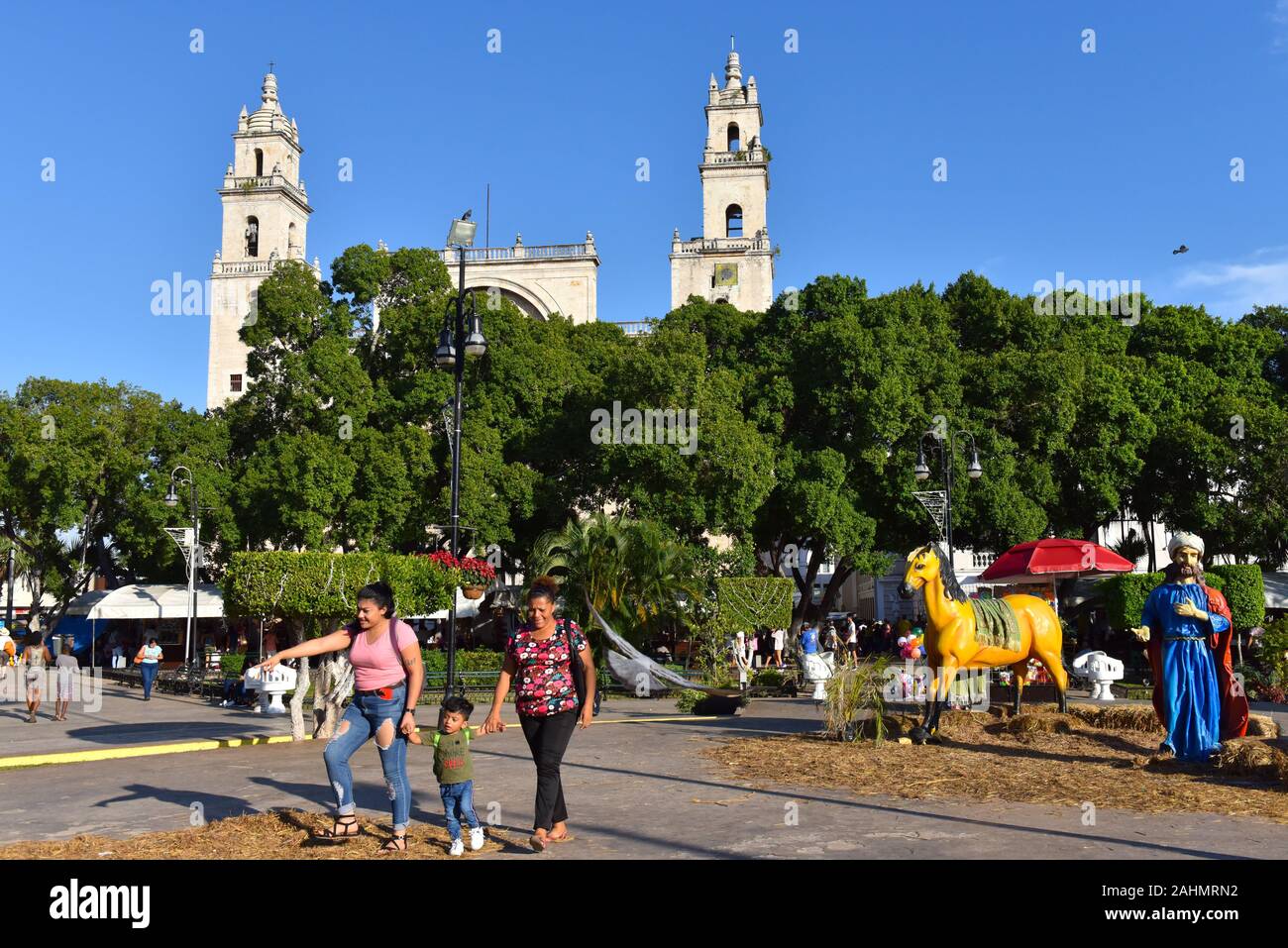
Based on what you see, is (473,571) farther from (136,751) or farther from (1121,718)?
(1121,718)

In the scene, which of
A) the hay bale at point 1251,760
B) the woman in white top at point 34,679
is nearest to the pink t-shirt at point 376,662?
the hay bale at point 1251,760

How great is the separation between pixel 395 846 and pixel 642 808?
2.28 meters

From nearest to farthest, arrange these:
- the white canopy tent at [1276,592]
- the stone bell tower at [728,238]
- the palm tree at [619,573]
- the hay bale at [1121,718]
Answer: the hay bale at [1121,718], the palm tree at [619,573], the white canopy tent at [1276,592], the stone bell tower at [728,238]

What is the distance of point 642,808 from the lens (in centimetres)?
855

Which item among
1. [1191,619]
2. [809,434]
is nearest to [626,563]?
[809,434]

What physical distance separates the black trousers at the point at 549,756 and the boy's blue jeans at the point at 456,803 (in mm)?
444

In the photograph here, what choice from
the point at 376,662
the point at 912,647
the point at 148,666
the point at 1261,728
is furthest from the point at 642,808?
the point at 148,666

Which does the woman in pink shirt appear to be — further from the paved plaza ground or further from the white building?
the white building

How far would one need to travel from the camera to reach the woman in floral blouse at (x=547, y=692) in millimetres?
7035

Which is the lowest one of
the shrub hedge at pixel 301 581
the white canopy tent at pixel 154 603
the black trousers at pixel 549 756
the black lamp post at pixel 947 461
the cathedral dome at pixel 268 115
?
the black trousers at pixel 549 756

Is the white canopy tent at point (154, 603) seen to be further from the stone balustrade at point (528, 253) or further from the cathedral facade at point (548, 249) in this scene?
the stone balustrade at point (528, 253)

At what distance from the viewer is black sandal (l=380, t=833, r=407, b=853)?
22.6 feet

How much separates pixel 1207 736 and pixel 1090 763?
3.47 feet

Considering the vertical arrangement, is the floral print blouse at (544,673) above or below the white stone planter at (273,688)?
above
